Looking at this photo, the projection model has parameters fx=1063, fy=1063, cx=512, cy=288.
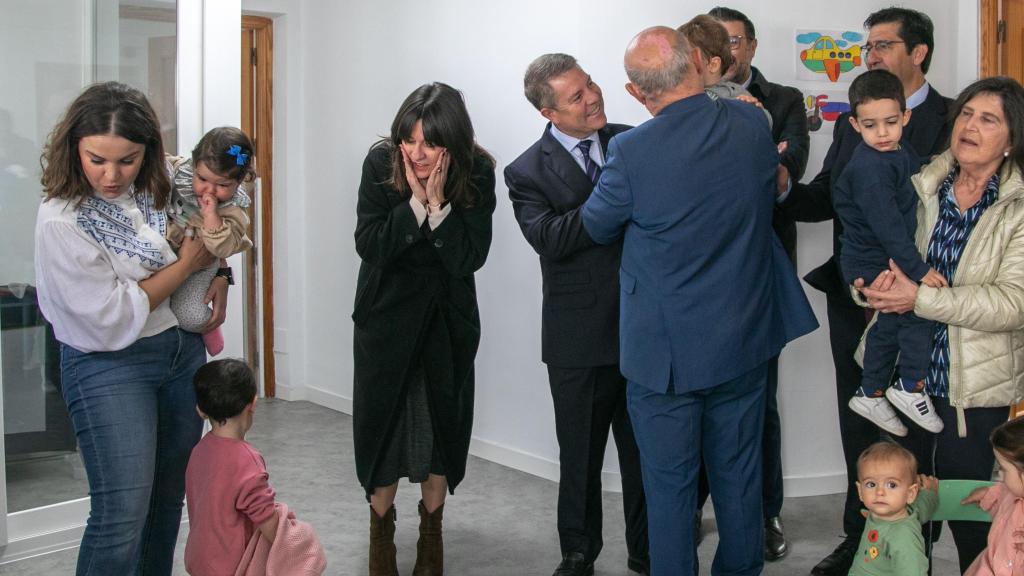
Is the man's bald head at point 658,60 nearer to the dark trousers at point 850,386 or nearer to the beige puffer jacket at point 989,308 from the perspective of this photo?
the beige puffer jacket at point 989,308

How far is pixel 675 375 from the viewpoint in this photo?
2.87 m

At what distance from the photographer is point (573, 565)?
135 inches

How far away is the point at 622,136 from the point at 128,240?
129 cm

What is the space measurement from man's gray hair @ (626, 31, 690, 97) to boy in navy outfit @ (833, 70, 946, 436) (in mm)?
562

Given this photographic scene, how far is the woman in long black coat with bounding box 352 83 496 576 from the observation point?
3.17 meters

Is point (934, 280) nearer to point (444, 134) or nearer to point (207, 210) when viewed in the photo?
point (444, 134)

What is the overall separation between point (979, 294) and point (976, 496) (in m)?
0.52

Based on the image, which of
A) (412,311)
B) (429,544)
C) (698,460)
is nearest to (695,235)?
(698,460)

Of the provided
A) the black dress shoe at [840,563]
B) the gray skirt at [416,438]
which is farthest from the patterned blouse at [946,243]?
the gray skirt at [416,438]

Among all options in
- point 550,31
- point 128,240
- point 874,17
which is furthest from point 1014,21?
point 128,240

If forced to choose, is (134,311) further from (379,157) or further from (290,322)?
(290,322)

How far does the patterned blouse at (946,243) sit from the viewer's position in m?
2.83

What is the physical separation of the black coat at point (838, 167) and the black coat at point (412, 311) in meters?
1.00

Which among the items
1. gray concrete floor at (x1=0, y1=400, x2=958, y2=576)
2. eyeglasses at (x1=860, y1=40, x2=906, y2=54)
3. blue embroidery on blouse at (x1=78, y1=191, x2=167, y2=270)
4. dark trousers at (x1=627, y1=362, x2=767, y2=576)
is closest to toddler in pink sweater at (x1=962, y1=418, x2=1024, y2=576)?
dark trousers at (x1=627, y1=362, x2=767, y2=576)
